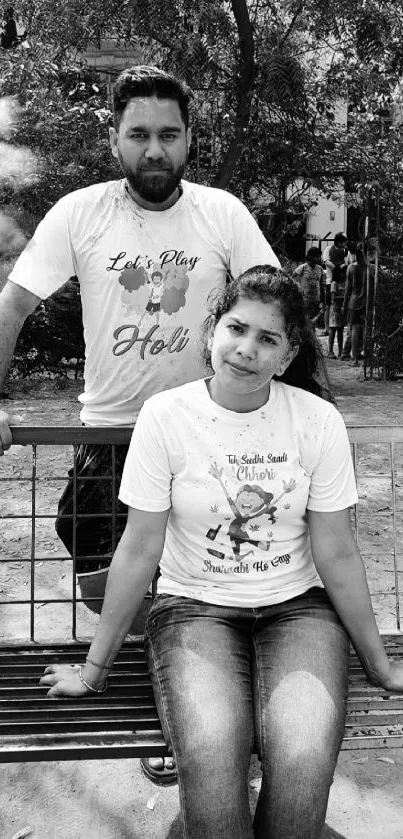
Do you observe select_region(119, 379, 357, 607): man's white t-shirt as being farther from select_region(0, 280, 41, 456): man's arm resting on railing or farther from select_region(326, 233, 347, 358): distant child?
select_region(326, 233, 347, 358): distant child

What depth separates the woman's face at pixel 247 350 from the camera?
95.6 inches

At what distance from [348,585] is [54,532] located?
3.59 meters

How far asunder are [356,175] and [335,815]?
9.33 metres

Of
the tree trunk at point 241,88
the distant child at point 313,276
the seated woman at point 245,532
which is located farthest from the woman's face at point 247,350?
the distant child at point 313,276

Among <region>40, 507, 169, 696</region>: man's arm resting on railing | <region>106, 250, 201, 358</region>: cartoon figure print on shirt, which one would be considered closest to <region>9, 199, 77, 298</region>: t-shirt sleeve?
<region>106, 250, 201, 358</region>: cartoon figure print on shirt

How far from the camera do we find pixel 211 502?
94.7 inches

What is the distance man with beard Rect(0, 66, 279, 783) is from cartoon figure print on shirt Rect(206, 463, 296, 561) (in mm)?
609

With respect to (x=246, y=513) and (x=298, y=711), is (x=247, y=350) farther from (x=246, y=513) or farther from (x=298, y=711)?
(x=298, y=711)

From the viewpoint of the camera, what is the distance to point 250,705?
2225mm

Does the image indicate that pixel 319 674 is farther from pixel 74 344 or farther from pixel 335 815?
pixel 74 344

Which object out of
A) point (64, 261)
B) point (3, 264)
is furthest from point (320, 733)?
point (3, 264)

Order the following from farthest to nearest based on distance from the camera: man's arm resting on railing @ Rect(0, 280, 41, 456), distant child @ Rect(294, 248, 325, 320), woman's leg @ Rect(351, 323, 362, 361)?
1. woman's leg @ Rect(351, 323, 362, 361)
2. distant child @ Rect(294, 248, 325, 320)
3. man's arm resting on railing @ Rect(0, 280, 41, 456)

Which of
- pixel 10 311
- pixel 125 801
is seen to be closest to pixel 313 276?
pixel 10 311

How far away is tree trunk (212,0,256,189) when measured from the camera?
375 inches
